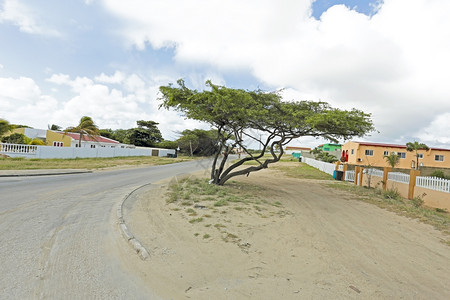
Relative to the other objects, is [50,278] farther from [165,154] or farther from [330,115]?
[165,154]

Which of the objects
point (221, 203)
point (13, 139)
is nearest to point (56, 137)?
point (13, 139)

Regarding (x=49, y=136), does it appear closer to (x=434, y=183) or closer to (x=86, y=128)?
(x=86, y=128)

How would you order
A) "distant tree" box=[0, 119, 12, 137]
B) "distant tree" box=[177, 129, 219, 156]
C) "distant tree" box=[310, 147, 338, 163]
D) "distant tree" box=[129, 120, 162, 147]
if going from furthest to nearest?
1. "distant tree" box=[129, 120, 162, 147]
2. "distant tree" box=[177, 129, 219, 156]
3. "distant tree" box=[310, 147, 338, 163]
4. "distant tree" box=[0, 119, 12, 137]

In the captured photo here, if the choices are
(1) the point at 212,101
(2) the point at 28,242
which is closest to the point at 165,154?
(1) the point at 212,101

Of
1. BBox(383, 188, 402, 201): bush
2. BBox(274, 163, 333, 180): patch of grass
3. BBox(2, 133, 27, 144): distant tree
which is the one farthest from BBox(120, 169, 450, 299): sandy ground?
BBox(2, 133, 27, 144): distant tree

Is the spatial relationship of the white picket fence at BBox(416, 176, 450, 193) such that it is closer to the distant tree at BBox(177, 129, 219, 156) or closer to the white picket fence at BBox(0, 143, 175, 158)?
the white picket fence at BBox(0, 143, 175, 158)

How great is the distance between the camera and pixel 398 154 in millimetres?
31172

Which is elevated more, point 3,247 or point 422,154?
point 422,154

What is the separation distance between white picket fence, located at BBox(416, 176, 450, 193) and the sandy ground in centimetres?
378

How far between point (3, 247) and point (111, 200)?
3.88m

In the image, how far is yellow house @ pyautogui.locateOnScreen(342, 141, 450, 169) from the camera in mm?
30344

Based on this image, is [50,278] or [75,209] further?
[75,209]

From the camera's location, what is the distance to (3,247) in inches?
154

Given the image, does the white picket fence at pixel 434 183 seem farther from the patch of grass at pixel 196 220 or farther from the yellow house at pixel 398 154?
the yellow house at pixel 398 154
